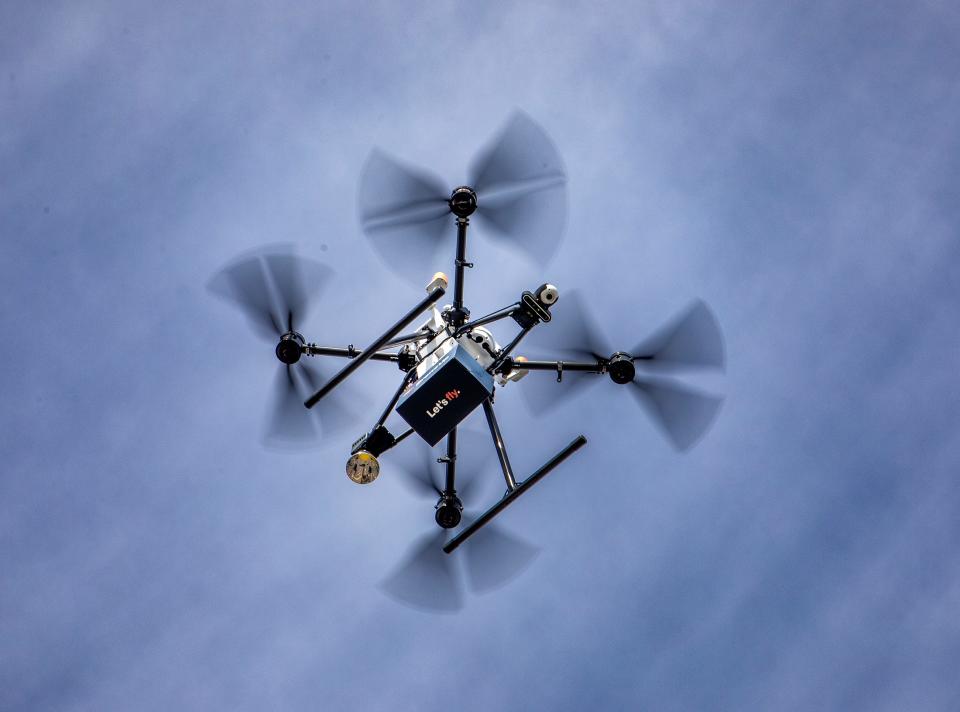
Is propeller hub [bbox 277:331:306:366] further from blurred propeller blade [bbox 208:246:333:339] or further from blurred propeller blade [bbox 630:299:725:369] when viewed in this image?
blurred propeller blade [bbox 630:299:725:369]

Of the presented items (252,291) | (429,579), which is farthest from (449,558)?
(252,291)

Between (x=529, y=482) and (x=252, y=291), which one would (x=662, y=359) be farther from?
(x=252, y=291)

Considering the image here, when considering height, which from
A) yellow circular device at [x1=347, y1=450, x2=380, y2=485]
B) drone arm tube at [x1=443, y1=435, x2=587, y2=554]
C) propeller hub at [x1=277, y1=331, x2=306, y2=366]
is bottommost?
drone arm tube at [x1=443, y1=435, x2=587, y2=554]

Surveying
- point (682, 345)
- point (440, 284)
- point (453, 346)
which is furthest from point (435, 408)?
point (682, 345)

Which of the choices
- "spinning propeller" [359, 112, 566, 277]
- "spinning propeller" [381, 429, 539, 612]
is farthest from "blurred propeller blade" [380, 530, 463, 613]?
"spinning propeller" [359, 112, 566, 277]

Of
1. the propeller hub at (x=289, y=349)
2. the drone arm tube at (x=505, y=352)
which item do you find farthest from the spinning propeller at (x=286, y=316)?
the drone arm tube at (x=505, y=352)

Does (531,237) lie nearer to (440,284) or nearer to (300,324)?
(440,284)
